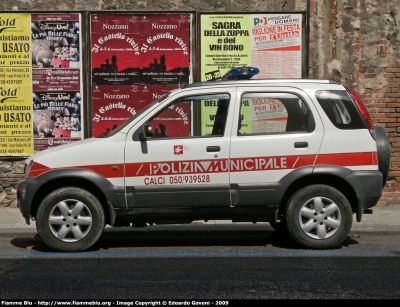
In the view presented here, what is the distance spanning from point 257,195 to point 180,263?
1.26 meters

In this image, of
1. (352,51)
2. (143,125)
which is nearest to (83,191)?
(143,125)

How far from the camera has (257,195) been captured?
8266 mm

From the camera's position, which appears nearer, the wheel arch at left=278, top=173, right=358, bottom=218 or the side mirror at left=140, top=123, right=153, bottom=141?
the side mirror at left=140, top=123, right=153, bottom=141

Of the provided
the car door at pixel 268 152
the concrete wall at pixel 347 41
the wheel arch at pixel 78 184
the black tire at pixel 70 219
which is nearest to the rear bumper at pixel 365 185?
the car door at pixel 268 152

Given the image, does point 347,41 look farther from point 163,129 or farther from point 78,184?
point 78,184

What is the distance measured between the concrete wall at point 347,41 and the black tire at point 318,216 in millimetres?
4124

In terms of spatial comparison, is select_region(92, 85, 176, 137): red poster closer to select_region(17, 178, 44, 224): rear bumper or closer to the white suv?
the white suv

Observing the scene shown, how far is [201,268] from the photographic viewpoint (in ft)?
24.1

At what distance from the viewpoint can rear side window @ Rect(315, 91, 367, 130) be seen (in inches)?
327

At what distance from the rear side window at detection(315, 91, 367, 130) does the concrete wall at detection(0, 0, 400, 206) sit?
12.9 feet

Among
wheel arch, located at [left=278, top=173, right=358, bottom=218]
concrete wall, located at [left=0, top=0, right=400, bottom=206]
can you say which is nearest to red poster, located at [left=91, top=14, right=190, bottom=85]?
concrete wall, located at [left=0, top=0, right=400, bottom=206]

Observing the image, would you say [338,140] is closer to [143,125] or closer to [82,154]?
[143,125]

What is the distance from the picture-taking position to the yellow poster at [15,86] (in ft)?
39.7

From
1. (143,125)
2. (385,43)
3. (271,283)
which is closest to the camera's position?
(271,283)
